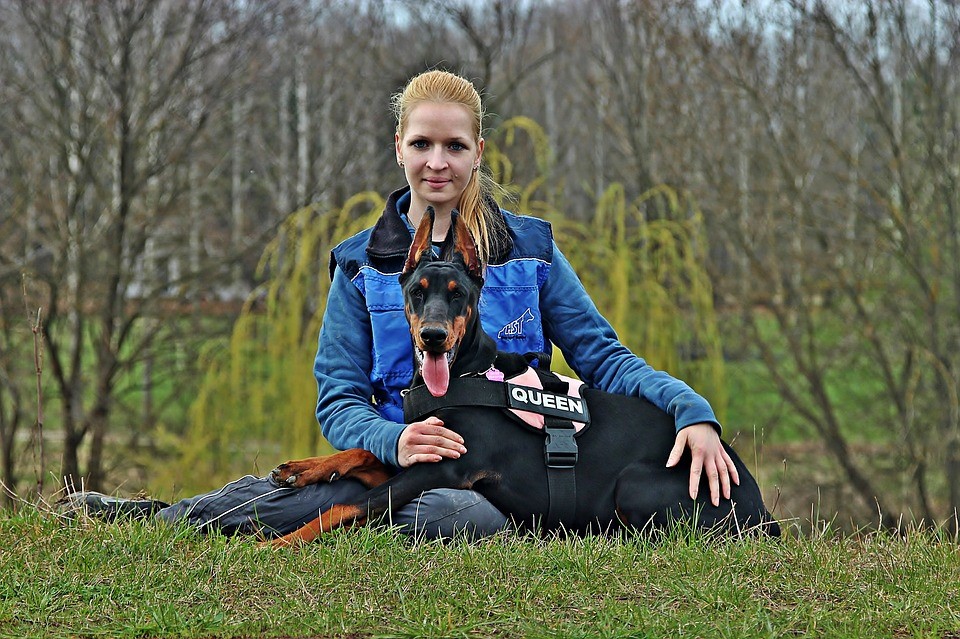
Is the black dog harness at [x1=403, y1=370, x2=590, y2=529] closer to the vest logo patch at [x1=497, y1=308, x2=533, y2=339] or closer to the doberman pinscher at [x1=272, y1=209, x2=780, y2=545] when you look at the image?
the doberman pinscher at [x1=272, y1=209, x2=780, y2=545]

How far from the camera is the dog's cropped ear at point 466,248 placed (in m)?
3.64

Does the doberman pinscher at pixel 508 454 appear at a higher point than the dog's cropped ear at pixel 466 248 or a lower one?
lower

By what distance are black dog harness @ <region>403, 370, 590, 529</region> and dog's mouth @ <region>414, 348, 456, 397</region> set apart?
0.04m

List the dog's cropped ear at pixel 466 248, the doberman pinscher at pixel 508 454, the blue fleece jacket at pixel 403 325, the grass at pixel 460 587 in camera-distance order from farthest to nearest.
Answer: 1. the blue fleece jacket at pixel 403 325
2. the dog's cropped ear at pixel 466 248
3. the doberman pinscher at pixel 508 454
4. the grass at pixel 460 587

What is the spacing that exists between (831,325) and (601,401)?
284 inches

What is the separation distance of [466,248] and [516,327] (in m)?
0.46

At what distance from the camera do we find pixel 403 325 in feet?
12.6

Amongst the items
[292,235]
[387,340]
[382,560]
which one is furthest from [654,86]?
[382,560]

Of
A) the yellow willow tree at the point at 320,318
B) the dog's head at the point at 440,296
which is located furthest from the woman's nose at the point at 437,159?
the yellow willow tree at the point at 320,318

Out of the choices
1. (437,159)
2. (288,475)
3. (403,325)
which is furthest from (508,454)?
(437,159)

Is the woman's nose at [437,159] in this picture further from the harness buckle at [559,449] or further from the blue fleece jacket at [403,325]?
the harness buckle at [559,449]

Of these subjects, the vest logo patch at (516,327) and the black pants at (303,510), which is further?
the vest logo patch at (516,327)

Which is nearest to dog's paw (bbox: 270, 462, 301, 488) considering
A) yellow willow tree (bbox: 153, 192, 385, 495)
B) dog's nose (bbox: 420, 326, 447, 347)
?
dog's nose (bbox: 420, 326, 447, 347)

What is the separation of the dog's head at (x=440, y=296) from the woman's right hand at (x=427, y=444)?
126 mm
